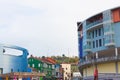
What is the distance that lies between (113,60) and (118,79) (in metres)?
8.25

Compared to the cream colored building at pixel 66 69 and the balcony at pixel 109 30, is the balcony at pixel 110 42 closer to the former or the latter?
the balcony at pixel 109 30

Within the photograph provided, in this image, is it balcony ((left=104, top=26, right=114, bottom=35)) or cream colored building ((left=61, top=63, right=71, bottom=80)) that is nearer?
balcony ((left=104, top=26, right=114, bottom=35))

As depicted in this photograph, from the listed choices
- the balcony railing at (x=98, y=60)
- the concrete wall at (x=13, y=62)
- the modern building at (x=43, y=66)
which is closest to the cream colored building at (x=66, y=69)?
the modern building at (x=43, y=66)

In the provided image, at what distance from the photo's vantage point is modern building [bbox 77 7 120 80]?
2496 inches

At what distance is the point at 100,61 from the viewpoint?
215 ft

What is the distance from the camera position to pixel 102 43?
66188 millimetres

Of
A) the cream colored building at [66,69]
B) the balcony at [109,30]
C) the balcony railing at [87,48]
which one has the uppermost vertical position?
the balcony at [109,30]

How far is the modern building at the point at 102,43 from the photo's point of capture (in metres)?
63.4

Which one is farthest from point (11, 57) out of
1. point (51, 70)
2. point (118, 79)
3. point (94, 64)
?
point (51, 70)

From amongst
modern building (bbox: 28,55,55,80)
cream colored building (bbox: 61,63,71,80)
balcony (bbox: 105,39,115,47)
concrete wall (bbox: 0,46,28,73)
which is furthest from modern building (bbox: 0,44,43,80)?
cream colored building (bbox: 61,63,71,80)

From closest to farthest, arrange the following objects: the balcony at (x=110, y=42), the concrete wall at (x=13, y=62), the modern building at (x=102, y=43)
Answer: the balcony at (x=110, y=42) → the modern building at (x=102, y=43) → the concrete wall at (x=13, y=62)

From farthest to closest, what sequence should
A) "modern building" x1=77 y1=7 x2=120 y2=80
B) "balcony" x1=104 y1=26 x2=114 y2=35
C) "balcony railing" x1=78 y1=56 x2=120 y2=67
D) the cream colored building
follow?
1. the cream colored building
2. "balcony" x1=104 y1=26 x2=114 y2=35
3. "modern building" x1=77 y1=7 x2=120 y2=80
4. "balcony railing" x1=78 y1=56 x2=120 y2=67

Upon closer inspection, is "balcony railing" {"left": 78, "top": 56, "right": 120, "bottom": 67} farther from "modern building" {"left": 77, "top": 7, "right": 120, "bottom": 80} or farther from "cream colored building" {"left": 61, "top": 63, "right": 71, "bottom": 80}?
"cream colored building" {"left": 61, "top": 63, "right": 71, "bottom": 80}

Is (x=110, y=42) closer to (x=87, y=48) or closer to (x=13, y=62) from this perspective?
(x=87, y=48)
